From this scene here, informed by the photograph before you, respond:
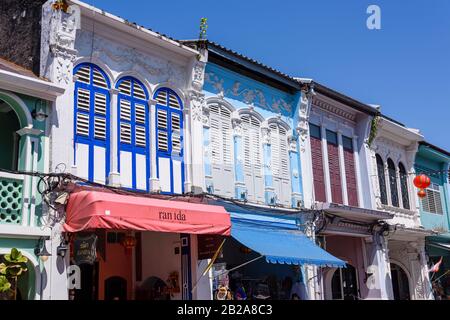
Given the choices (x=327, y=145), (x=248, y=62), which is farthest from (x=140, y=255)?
(x=327, y=145)

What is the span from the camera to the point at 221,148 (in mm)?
13398

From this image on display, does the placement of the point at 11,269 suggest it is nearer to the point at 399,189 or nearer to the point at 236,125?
the point at 236,125

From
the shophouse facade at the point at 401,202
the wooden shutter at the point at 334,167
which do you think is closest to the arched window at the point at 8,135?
the wooden shutter at the point at 334,167

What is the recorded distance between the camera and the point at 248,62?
1412cm

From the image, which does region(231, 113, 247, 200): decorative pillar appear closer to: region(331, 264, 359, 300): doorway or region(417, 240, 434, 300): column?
region(331, 264, 359, 300): doorway

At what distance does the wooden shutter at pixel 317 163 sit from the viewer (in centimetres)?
1606

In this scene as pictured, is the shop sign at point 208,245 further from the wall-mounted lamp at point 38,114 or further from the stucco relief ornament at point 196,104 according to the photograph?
the wall-mounted lamp at point 38,114

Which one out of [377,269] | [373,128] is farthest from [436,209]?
[377,269]

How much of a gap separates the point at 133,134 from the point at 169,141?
3.05 ft

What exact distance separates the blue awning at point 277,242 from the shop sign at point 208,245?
0.42 metres

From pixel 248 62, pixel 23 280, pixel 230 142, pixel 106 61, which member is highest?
pixel 248 62

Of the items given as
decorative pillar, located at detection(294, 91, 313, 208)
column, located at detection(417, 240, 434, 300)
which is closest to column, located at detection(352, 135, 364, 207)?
decorative pillar, located at detection(294, 91, 313, 208)
